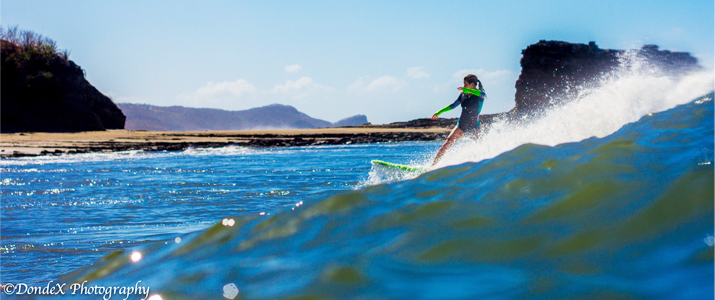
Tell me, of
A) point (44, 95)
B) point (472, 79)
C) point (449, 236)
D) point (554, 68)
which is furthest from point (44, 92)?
point (554, 68)

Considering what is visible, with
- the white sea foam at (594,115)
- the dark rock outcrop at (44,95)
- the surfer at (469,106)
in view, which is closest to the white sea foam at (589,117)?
the white sea foam at (594,115)

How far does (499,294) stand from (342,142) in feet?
99.5

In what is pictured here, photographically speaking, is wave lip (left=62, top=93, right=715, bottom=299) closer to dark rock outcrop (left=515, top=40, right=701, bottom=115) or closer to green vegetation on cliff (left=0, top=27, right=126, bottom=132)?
green vegetation on cliff (left=0, top=27, right=126, bottom=132)

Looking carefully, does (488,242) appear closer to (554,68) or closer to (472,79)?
(472,79)

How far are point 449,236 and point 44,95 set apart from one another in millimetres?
48602

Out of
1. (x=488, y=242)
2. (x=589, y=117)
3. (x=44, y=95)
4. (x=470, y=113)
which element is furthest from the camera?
(x=44, y=95)

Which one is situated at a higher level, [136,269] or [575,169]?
[575,169]

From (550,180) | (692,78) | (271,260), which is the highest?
(692,78)

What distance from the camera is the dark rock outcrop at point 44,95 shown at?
40406mm

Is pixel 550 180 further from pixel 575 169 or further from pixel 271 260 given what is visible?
pixel 271 260

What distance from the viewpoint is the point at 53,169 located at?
540 inches

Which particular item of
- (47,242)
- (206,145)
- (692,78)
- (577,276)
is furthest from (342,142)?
(577,276)

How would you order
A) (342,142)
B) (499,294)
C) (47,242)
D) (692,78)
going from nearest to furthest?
(499,294)
(47,242)
(692,78)
(342,142)

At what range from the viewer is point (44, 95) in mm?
42688
